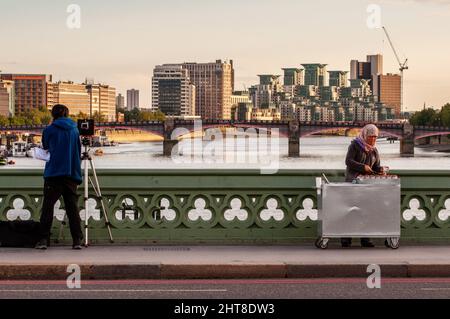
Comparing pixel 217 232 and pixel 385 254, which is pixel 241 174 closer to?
pixel 217 232

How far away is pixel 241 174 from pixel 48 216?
7.89 ft

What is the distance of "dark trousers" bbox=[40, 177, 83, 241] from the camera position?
11.6m

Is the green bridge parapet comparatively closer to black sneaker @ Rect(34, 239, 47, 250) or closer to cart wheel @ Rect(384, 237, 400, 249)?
black sneaker @ Rect(34, 239, 47, 250)

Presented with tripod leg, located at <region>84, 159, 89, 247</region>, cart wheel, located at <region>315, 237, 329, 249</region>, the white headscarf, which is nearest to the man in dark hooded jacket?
tripod leg, located at <region>84, 159, 89, 247</region>

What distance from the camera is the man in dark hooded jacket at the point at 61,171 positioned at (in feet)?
38.0

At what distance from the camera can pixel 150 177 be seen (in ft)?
39.7

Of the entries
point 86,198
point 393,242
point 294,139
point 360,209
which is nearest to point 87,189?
point 86,198

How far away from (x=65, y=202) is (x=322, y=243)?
124 inches

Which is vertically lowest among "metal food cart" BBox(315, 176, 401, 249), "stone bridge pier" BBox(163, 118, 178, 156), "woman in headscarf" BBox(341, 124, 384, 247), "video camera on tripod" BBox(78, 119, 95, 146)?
"stone bridge pier" BBox(163, 118, 178, 156)

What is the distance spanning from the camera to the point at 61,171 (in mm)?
11531

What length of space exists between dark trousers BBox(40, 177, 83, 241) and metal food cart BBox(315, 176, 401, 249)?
9.63 feet
